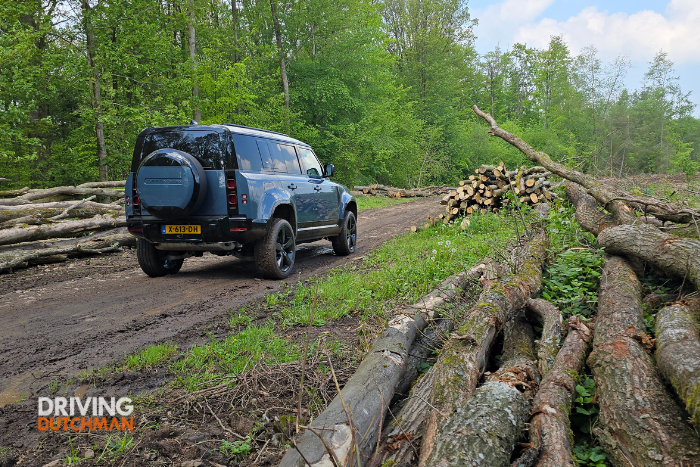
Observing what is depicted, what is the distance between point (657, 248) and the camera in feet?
13.4

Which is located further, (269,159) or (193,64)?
(193,64)

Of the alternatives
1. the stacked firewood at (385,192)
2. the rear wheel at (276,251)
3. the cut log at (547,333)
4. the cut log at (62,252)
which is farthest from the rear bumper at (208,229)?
the stacked firewood at (385,192)

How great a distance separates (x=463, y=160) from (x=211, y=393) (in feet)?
124

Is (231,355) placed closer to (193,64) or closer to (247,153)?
(247,153)

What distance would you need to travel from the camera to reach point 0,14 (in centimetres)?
1234

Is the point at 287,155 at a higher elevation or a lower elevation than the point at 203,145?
lower

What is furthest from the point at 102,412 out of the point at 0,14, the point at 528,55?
the point at 528,55

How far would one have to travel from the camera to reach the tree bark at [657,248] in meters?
3.63

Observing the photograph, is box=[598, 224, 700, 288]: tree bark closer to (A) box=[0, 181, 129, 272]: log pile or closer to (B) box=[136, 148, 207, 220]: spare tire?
(B) box=[136, 148, 207, 220]: spare tire

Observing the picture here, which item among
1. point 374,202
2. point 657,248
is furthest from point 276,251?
point 374,202

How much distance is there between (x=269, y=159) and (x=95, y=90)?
1198cm

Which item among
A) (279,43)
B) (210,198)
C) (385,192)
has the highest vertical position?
(279,43)

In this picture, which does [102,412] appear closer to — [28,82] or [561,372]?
[561,372]

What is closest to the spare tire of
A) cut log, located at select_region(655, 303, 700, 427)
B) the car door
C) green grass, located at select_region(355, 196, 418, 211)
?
the car door
